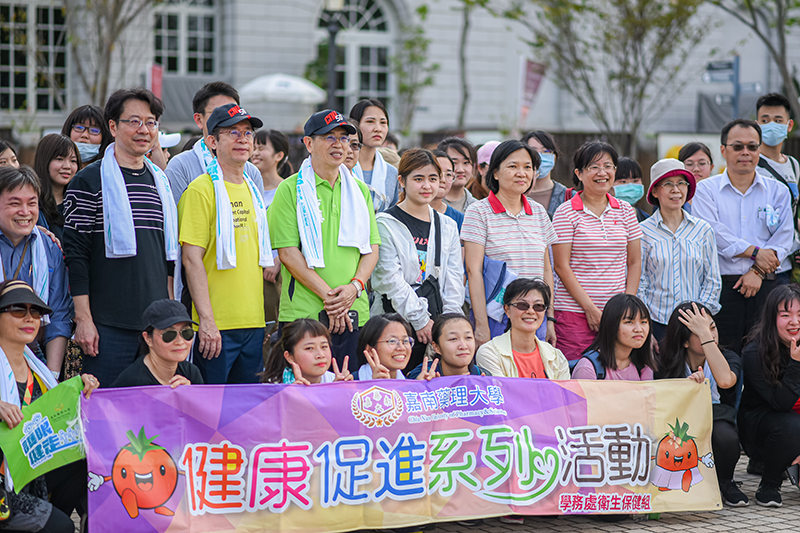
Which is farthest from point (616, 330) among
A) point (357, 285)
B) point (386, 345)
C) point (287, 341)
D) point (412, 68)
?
point (412, 68)

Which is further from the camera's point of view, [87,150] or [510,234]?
[87,150]

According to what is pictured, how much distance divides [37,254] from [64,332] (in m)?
0.48

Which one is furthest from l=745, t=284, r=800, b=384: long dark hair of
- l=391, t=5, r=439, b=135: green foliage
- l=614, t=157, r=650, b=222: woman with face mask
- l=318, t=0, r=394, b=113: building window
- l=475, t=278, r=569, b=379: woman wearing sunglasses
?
l=318, t=0, r=394, b=113: building window

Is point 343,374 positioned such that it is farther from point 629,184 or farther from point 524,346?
point 629,184

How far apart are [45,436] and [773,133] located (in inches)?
238

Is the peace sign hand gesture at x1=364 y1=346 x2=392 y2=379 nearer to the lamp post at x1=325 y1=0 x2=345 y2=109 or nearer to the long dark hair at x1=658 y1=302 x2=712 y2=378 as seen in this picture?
the long dark hair at x1=658 y1=302 x2=712 y2=378

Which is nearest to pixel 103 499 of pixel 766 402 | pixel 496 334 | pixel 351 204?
pixel 351 204

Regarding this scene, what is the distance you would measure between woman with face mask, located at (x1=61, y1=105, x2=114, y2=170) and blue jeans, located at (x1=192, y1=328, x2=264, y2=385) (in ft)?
6.21

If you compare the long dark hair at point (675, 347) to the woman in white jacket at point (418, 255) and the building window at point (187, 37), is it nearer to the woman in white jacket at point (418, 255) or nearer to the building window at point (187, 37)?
the woman in white jacket at point (418, 255)

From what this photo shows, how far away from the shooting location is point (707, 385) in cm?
534

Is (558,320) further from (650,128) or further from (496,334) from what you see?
(650,128)

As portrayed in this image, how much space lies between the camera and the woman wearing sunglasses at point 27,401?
4.22 metres

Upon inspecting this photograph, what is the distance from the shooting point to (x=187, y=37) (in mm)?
21938

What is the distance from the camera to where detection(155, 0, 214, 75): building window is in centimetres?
2159
